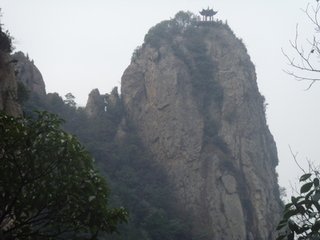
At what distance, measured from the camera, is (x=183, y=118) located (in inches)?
1487

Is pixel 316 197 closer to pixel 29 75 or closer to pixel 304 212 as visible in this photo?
pixel 304 212

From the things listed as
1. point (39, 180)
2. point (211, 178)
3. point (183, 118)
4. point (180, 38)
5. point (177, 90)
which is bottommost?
point (39, 180)

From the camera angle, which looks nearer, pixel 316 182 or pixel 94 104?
pixel 316 182

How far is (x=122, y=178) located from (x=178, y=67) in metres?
11.6

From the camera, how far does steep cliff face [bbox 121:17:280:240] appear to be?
33.8 m

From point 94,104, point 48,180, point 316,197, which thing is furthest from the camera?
point 94,104

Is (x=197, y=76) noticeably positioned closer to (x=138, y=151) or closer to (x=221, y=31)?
(x=221, y=31)

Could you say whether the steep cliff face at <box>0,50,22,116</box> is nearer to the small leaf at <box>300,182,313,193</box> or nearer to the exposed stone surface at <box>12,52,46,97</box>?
the small leaf at <box>300,182,313,193</box>

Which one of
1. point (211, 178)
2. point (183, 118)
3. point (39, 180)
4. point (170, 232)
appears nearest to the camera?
point (39, 180)

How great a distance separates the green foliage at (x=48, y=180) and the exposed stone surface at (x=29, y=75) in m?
30.8

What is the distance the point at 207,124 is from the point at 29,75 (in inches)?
626

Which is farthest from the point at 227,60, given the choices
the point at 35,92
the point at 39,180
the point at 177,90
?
the point at 39,180

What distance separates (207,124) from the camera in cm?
3791

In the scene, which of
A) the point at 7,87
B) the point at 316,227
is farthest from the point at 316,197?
the point at 7,87
